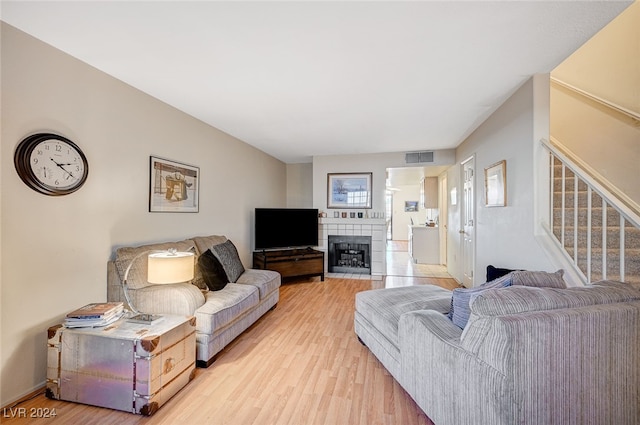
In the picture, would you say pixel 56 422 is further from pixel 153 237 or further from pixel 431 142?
pixel 431 142

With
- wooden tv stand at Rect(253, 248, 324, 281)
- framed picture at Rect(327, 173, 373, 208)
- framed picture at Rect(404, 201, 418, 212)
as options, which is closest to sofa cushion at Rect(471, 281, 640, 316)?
wooden tv stand at Rect(253, 248, 324, 281)

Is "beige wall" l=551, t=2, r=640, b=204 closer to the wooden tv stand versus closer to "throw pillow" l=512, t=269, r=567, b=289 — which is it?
"throw pillow" l=512, t=269, r=567, b=289

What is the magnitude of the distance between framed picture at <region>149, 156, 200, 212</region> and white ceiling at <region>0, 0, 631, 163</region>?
68 cm

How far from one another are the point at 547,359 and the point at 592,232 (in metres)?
1.83

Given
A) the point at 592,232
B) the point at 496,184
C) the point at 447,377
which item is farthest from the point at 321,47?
the point at 592,232

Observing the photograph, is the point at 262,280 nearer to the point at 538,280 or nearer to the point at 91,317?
the point at 91,317

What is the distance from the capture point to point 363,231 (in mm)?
5352

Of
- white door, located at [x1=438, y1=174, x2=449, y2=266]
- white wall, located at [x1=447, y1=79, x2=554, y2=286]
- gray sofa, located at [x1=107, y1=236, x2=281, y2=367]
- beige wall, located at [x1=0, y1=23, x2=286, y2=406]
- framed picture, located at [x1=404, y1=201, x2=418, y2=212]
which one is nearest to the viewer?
beige wall, located at [x1=0, y1=23, x2=286, y2=406]

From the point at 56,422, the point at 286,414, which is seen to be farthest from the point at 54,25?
the point at 286,414

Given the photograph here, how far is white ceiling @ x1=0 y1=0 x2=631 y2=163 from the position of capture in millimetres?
1534

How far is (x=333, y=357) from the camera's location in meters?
2.29

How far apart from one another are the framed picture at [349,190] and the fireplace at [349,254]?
672mm

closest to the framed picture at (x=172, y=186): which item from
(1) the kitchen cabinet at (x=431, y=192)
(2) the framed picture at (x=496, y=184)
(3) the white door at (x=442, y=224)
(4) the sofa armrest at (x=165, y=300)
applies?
(4) the sofa armrest at (x=165, y=300)

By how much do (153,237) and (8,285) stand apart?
1.11 metres
